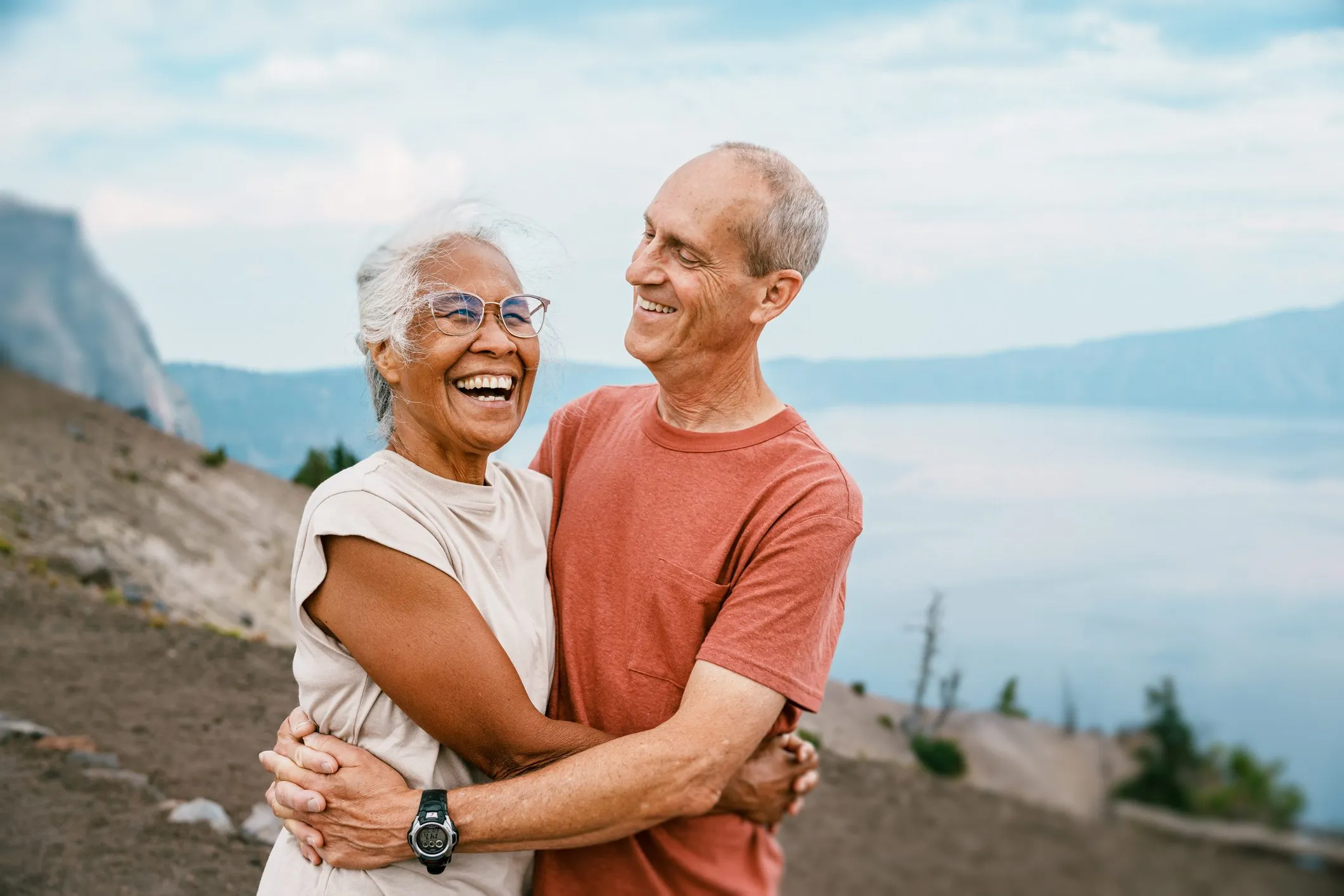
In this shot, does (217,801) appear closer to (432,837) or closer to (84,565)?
(432,837)

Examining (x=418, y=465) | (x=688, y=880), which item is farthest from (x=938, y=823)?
(x=418, y=465)

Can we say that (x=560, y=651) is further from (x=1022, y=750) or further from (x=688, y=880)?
(x=1022, y=750)

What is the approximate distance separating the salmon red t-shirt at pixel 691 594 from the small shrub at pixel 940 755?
9534 millimetres

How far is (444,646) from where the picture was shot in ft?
7.07

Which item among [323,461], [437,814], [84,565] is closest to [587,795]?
[437,814]

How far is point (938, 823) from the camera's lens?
10195 millimetres

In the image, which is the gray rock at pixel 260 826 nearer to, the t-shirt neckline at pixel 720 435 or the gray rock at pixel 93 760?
the gray rock at pixel 93 760

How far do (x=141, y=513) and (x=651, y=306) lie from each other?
1574 cm

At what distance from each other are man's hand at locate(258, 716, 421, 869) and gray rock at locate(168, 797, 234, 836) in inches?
175

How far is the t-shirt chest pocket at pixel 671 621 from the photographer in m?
2.45

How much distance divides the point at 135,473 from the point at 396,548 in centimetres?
1778

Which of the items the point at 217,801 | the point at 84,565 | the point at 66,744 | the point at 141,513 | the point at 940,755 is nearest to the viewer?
the point at 217,801

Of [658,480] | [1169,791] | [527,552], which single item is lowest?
[1169,791]

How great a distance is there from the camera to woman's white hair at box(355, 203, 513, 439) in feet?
7.79
